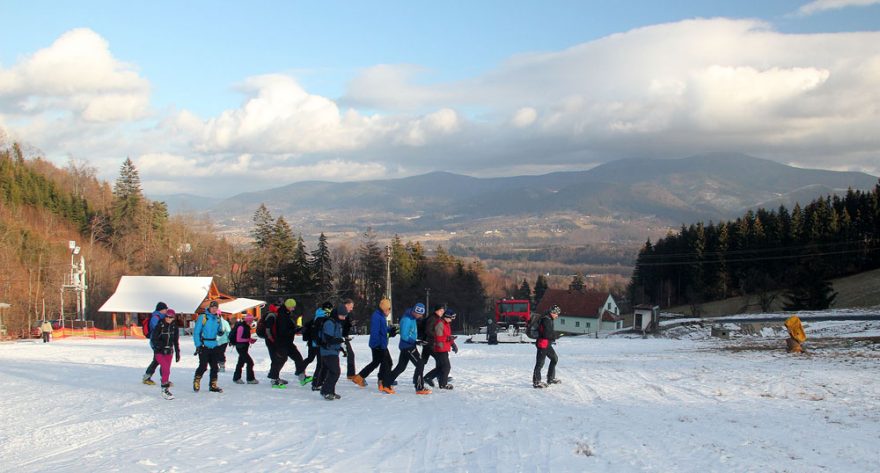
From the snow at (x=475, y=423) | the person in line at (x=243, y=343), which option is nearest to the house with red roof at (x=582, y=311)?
the snow at (x=475, y=423)

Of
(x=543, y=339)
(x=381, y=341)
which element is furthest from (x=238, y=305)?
(x=543, y=339)

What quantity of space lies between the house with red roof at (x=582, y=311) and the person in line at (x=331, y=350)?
65.1 m

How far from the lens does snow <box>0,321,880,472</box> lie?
7.98 metres

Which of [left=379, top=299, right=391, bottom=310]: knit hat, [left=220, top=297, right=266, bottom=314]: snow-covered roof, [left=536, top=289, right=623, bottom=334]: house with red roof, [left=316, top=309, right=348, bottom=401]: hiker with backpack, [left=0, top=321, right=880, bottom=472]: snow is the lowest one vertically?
[left=536, top=289, right=623, bottom=334]: house with red roof

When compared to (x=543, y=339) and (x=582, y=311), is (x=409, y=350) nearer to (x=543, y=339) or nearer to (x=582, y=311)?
(x=543, y=339)

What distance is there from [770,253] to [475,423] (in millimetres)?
71950

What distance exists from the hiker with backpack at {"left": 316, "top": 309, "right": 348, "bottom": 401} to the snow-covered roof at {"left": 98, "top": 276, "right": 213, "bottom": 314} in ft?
131

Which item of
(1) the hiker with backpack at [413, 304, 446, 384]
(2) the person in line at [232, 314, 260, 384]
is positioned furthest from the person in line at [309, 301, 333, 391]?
(1) the hiker with backpack at [413, 304, 446, 384]

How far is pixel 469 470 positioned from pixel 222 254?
3087 inches

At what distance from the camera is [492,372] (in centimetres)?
1708

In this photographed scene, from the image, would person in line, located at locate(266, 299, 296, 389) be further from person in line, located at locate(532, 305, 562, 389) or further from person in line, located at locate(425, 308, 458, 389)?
person in line, located at locate(532, 305, 562, 389)

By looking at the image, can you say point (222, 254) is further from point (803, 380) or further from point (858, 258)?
point (803, 380)

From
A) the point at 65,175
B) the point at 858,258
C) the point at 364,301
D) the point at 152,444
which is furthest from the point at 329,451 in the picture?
the point at 65,175

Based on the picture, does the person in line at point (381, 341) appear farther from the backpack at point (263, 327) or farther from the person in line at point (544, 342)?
the person in line at point (544, 342)
